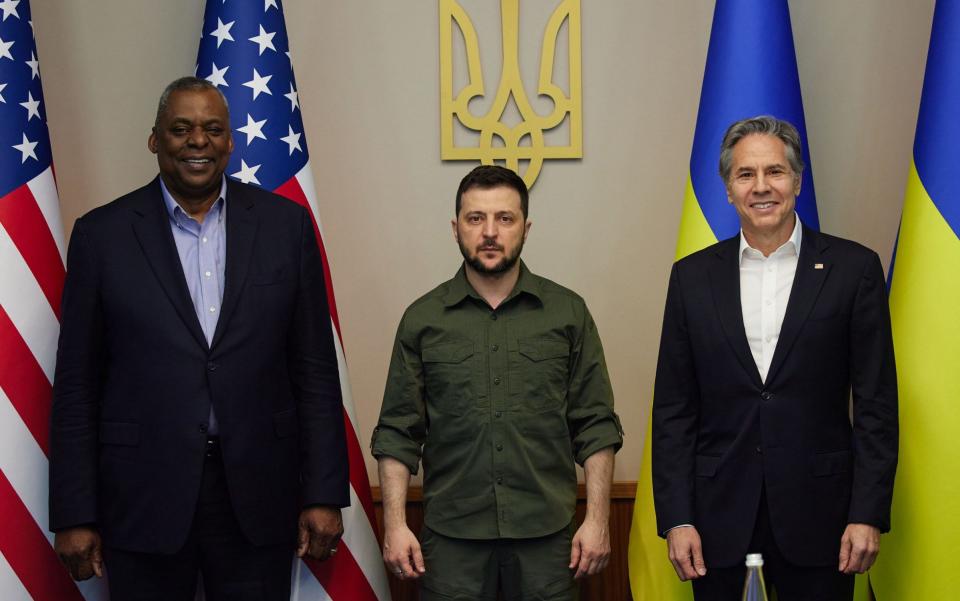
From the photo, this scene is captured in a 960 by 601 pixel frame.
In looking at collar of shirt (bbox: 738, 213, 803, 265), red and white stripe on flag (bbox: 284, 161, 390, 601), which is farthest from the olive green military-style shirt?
collar of shirt (bbox: 738, 213, 803, 265)

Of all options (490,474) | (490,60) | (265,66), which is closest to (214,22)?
(265,66)

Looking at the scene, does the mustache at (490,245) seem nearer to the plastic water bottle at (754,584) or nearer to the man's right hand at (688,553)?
the man's right hand at (688,553)

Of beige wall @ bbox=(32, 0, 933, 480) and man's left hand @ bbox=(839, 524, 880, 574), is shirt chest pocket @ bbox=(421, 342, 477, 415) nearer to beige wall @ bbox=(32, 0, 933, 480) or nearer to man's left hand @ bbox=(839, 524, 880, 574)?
man's left hand @ bbox=(839, 524, 880, 574)

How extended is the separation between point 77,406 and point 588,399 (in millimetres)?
1093

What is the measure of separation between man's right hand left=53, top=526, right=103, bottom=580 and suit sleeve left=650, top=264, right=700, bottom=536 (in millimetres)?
1155

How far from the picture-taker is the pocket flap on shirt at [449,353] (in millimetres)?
2473

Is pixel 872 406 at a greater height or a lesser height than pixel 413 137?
lesser

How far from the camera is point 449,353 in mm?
2479

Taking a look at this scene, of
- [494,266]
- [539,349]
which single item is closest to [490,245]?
[494,266]

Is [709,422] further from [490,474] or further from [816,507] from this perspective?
[490,474]

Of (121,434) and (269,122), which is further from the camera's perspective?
(269,122)

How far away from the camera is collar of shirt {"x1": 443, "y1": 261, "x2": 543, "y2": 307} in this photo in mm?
2510

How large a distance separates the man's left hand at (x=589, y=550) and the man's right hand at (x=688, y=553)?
176 millimetres

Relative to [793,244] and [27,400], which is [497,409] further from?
[27,400]
